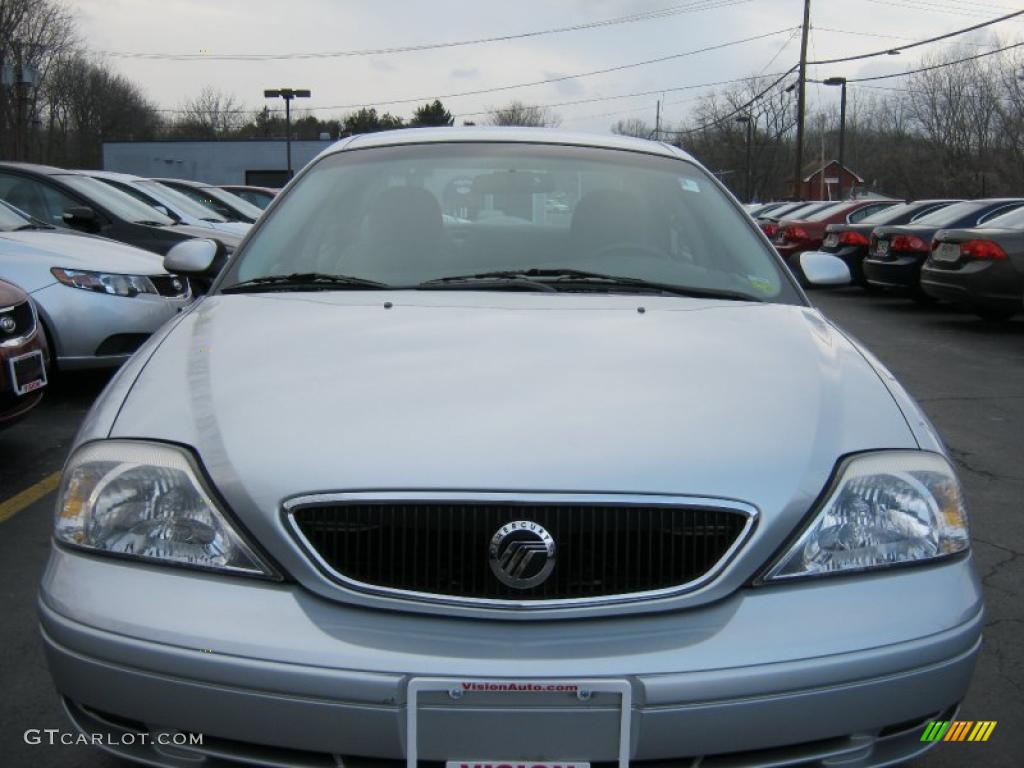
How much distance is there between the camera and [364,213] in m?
3.00

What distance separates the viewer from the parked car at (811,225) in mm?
17156

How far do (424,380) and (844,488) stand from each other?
84cm

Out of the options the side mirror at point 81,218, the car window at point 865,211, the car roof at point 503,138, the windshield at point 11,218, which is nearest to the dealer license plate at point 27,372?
the car roof at point 503,138

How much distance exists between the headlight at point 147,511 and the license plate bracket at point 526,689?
359 millimetres

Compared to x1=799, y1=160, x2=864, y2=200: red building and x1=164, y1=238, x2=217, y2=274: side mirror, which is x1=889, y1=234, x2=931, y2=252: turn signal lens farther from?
x1=799, y1=160, x2=864, y2=200: red building

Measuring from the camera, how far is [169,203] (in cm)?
1086

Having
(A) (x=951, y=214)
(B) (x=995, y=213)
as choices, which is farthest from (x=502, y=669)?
(A) (x=951, y=214)

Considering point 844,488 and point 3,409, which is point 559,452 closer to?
point 844,488

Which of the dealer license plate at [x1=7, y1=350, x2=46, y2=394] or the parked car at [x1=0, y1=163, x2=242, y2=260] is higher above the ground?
the parked car at [x1=0, y1=163, x2=242, y2=260]

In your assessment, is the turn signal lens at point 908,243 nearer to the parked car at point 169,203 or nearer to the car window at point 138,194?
the parked car at point 169,203

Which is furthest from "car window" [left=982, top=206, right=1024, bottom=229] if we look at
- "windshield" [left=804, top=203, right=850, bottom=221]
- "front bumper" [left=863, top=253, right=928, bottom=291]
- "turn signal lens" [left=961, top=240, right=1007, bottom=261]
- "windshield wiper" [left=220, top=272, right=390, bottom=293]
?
"windshield wiper" [left=220, top=272, right=390, bottom=293]

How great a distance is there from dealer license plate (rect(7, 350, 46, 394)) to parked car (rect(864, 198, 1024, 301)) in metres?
11.0

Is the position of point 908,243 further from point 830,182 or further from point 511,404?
point 830,182

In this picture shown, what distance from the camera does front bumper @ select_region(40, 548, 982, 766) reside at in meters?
1.52
